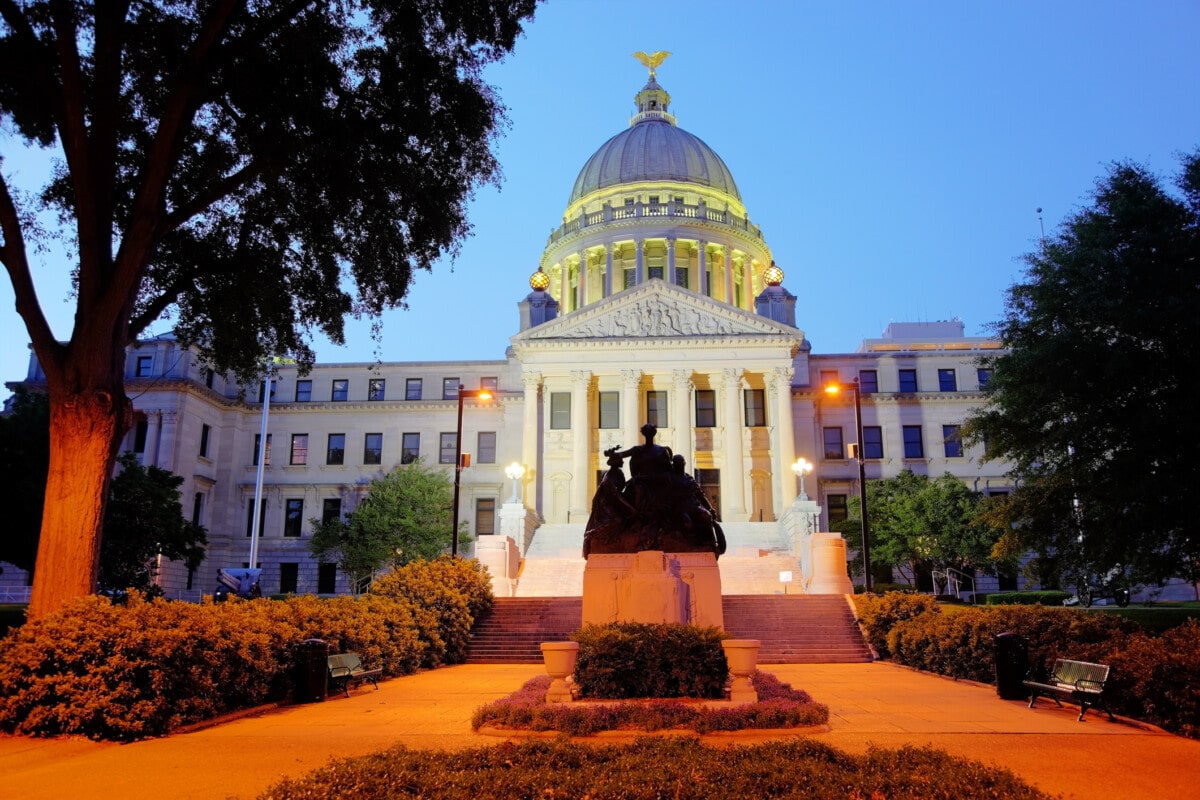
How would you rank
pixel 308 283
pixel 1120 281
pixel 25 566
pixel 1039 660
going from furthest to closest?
pixel 25 566, pixel 1120 281, pixel 308 283, pixel 1039 660

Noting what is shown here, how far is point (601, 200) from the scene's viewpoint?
79.2 meters

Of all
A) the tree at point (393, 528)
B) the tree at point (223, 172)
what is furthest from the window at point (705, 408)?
the tree at point (223, 172)

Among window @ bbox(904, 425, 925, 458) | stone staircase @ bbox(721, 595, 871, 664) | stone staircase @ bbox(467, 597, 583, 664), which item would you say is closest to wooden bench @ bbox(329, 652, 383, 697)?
stone staircase @ bbox(467, 597, 583, 664)

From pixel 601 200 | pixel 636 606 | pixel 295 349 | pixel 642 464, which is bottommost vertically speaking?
pixel 636 606

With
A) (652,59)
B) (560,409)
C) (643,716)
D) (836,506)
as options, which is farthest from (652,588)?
(652,59)

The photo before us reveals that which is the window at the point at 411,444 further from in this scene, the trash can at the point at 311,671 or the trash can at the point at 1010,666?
the trash can at the point at 1010,666

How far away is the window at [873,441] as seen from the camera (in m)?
60.6

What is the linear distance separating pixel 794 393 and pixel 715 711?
170 feet

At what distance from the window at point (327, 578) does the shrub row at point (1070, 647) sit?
43.9 metres

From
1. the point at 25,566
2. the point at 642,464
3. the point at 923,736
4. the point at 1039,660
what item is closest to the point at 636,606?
the point at 642,464

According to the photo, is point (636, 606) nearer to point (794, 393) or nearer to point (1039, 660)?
point (1039, 660)

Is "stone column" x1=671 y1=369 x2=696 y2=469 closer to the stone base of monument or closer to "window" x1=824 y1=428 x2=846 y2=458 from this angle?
"window" x1=824 y1=428 x2=846 y2=458

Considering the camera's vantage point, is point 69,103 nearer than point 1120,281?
Yes

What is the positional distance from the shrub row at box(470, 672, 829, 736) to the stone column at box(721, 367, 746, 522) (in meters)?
38.3
